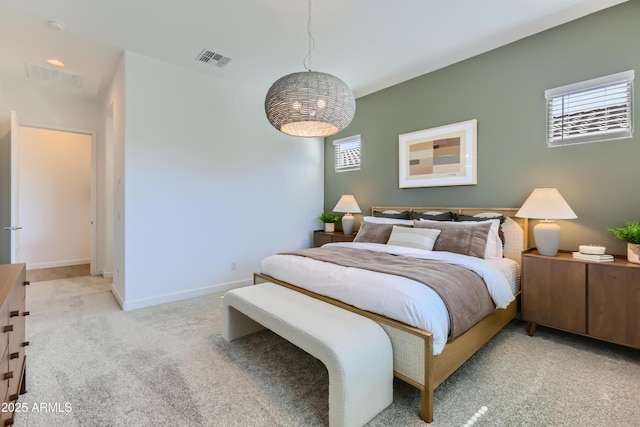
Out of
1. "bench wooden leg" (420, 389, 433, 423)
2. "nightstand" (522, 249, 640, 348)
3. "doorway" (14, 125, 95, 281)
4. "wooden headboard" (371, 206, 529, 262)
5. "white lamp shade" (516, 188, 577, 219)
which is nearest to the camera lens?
"bench wooden leg" (420, 389, 433, 423)

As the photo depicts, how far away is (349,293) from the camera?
6.44 feet

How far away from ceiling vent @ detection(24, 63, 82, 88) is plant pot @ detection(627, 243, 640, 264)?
6.24m

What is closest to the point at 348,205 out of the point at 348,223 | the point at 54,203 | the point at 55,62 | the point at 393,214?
the point at 348,223

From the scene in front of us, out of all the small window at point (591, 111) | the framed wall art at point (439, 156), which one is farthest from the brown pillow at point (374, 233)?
the small window at point (591, 111)

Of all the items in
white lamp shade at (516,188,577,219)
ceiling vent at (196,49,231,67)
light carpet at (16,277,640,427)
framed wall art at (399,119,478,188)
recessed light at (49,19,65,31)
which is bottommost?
light carpet at (16,277,640,427)

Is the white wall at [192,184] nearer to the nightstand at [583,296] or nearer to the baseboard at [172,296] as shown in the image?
the baseboard at [172,296]

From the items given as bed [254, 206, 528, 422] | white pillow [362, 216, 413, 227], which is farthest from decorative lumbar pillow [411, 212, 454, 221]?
white pillow [362, 216, 413, 227]

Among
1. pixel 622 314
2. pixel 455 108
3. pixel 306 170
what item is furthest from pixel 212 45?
pixel 622 314

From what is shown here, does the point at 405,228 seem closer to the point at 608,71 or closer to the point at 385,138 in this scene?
the point at 385,138

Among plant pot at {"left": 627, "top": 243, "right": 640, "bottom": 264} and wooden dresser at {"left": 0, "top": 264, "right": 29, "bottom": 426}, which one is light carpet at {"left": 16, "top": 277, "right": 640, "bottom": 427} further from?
plant pot at {"left": 627, "top": 243, "right": 640, "bottom": 264}

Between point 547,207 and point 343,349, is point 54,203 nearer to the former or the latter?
point 343,349

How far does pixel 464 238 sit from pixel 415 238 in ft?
1.53

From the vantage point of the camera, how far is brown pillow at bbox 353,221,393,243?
11.4 ft

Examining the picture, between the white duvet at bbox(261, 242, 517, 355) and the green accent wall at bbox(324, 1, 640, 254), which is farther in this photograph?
the green accent wall at bbox(324, 1, 640, 254)
